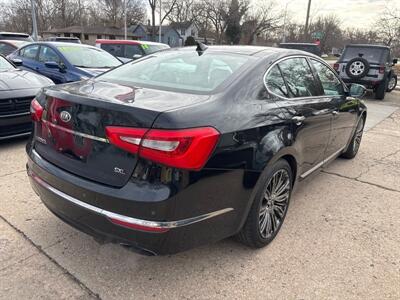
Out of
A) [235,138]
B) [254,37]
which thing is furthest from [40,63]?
[254,37]

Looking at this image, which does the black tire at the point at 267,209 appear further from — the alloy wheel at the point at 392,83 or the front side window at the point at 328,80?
the alloy wheel at the point at 392,83

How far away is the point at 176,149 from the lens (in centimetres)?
189

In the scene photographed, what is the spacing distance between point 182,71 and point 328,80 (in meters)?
1.88

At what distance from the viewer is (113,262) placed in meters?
2.54

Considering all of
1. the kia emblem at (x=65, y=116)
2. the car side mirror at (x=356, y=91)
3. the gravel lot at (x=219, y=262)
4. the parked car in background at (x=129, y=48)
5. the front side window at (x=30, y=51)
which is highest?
the parked car in background at (x=129, y=48)

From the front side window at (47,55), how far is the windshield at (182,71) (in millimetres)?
5003

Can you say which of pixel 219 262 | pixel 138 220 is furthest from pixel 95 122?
pixel 219 262

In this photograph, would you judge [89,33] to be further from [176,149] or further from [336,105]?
[176,149]

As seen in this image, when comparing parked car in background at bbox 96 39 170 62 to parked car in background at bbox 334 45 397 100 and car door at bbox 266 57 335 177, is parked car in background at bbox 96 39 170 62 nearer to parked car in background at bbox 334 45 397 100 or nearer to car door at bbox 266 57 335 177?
parked car in background at bbox 334 45 397 100

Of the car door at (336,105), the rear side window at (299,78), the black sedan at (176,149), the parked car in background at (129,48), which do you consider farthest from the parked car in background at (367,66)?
the black sedan at (176,149)

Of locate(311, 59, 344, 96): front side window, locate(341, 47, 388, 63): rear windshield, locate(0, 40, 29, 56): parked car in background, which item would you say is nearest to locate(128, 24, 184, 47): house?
locate(341, 47, 388, 63): rear windshield

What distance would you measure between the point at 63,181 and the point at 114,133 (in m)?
0.54

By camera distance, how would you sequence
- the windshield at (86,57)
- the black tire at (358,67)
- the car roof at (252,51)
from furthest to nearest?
1. the black tire at (358,67)
2. the windshield at (86,57)
3. the car roof at (252,51)

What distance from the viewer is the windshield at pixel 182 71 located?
2570 mm
